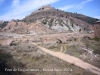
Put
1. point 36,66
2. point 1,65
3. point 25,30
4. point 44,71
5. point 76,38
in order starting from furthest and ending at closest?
point 25,30 < point 76,38 < point 36,66 < point 44,71 < point 1,65

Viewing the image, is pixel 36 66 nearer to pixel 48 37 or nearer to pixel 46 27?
pixel 48 37

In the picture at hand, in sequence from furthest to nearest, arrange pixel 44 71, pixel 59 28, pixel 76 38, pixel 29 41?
1. pixel 59 28
2. pixel 76 38
3. pixel 29 41
4. pixel 44 71

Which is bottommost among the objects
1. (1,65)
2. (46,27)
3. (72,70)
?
(72,70)

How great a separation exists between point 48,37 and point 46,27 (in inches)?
1109

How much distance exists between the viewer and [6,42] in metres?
26.1

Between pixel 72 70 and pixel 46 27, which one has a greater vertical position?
pixel 46 27

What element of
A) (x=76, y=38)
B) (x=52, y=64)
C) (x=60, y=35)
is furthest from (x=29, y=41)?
(x=52, y=64)

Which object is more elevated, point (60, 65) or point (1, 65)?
point (1, 65)

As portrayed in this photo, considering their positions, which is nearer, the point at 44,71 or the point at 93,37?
the point at 44,71

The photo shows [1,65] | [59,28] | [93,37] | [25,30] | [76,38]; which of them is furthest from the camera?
[59,28]

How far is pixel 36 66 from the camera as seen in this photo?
41.7 ft

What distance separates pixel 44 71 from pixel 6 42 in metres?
16.9

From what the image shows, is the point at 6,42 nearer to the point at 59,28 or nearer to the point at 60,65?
the point at 60,65

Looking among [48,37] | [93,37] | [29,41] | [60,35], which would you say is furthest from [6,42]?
[93,37]
